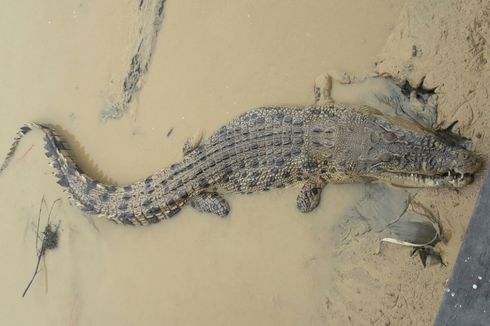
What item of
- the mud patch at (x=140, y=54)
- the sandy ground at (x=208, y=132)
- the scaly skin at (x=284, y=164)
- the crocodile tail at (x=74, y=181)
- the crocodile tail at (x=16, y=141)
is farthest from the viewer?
the crocodile tail at (x=16, y=141)

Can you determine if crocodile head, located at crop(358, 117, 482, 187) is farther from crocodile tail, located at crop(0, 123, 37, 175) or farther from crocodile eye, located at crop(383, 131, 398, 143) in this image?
crocodile tail, located at crop(0, 123, 37, 175)

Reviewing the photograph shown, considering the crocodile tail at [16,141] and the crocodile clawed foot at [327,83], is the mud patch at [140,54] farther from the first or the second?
the crocodile clawed foot at [327,83]

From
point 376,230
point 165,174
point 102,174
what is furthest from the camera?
point 102,174

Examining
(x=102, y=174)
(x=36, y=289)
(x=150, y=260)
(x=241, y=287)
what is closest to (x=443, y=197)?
(x=241, y=287)

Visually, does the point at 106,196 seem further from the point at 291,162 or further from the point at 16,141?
the point at 291,162

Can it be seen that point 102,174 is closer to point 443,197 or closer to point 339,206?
point 339,206

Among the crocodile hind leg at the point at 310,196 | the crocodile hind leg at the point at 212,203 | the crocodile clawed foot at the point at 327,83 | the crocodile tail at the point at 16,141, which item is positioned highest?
the crocodile clawed foot at the point at 327,83

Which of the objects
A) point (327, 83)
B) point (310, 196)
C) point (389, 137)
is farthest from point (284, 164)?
point (389, 137)

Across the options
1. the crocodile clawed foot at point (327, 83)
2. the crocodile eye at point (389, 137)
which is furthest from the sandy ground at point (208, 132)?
the crocodile eye at point (389, 137)
